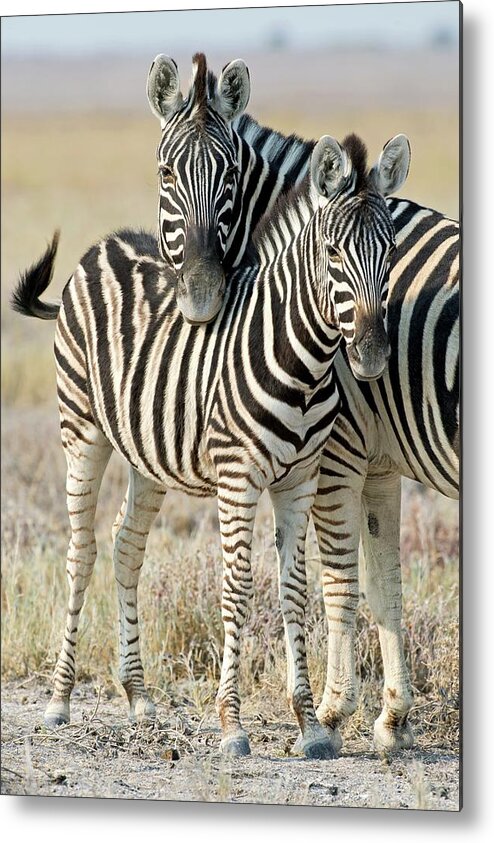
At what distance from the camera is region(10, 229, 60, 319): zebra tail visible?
15.6ft

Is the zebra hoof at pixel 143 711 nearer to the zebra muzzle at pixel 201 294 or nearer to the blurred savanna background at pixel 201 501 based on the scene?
the blurred savanna background at pixel 201 501

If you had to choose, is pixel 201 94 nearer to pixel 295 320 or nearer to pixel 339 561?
pixel 295 320

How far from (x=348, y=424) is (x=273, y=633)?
1.29 m

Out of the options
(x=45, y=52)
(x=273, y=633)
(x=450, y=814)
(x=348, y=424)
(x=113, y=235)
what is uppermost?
(x=45, y=52)

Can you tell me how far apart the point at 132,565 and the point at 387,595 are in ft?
3.08

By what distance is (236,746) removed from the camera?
4.14 metres

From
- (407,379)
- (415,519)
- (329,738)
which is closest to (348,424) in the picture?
(407,379)

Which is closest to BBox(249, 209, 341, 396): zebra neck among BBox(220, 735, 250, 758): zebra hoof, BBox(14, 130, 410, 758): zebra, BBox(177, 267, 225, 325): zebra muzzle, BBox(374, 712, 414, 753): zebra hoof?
BBox(14, 130, 410, 758): zebra

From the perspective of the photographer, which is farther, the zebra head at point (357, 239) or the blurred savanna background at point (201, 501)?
the blurred savanna background at point (201, 501)

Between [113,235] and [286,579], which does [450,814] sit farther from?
[113,235]

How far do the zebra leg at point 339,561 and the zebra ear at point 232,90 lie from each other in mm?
1100

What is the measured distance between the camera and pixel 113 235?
186 inches

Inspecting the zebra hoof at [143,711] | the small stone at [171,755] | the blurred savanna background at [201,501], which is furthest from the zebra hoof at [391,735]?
the zebra hoof at [143,711]

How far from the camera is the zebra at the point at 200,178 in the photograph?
13.2 feet
